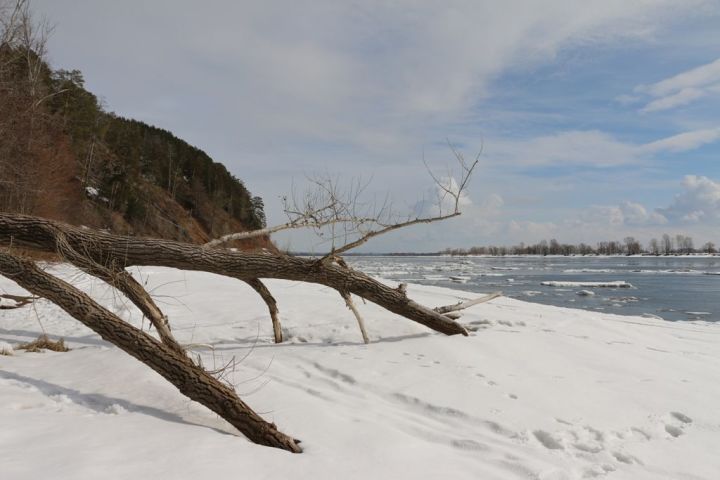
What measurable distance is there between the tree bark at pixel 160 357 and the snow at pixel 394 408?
171mm

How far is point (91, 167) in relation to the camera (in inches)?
1416

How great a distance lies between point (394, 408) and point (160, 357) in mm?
2059

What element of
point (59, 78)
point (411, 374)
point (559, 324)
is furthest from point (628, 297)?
point (59, 78)

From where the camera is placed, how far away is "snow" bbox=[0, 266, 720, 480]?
9.11ft

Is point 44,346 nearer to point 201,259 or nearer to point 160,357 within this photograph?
point 201,259

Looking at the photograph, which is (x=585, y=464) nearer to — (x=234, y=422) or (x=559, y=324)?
(x=234, y=422)

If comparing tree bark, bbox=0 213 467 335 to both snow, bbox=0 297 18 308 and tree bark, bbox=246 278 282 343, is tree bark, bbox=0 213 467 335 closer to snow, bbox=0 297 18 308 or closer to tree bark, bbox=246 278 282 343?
tree bark, bbox=246 278 282 343

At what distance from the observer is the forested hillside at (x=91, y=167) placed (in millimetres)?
15500

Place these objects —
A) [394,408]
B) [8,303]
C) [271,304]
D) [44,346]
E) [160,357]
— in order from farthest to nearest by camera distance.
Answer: [8,303] → [271,304] → [44,346] → [394,408] → [160,357]

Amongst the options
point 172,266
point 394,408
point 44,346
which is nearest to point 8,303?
point 44,346

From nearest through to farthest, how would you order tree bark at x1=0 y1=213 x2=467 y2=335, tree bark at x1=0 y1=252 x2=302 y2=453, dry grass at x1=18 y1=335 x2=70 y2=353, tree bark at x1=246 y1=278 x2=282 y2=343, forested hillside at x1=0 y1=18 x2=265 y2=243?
1. tree bark at x1=0 y1=252 x2=302 y2=453
2. tree bark at x1=0 y1=213 x2=467 y2=335
3. dry grass at x1=18 y1=335 x2=70 y2=353
4. tree bark at x1=246 y1=278 x2=282 y2=343
5. forested hillside at x1=0 y1=18 x2=265 y2=243

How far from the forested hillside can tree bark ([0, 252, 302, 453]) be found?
305 cm

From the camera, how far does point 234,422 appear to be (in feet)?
10.8

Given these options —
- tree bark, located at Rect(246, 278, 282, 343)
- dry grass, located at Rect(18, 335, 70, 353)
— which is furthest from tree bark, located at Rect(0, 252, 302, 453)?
tree bark, located at Rect(246, 278, 282, 343)
